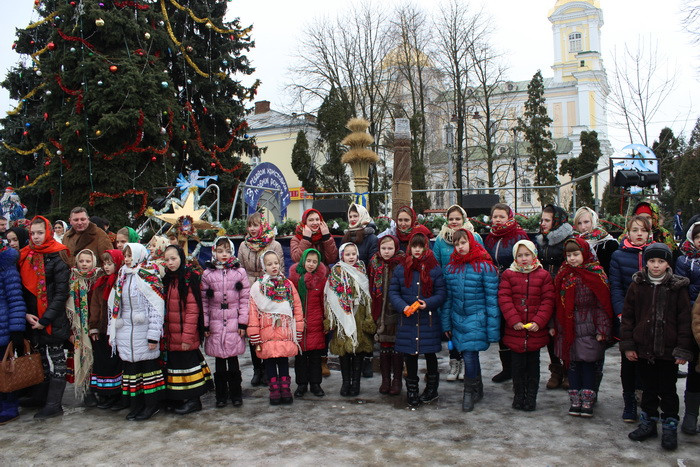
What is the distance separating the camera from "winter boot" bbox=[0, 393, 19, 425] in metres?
5.26

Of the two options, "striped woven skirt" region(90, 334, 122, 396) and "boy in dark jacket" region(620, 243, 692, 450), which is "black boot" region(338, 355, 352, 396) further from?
"boy in dark jacket" region(620, 243, 692, 450)

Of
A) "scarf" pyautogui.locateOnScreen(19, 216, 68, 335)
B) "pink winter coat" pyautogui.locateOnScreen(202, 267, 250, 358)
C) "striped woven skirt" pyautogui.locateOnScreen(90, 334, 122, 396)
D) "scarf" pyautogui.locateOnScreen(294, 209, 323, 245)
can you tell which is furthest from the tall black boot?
"scarf" pyautogui.locateOnScreen(19, 216, 68, 335)

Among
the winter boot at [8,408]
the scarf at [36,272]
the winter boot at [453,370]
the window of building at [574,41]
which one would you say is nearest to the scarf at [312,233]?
the winter boot at [453,370]

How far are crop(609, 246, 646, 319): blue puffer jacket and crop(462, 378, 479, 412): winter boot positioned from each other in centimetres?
141

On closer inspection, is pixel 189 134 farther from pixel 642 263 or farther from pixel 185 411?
pixel 642 263

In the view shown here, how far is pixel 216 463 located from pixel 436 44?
28245 millimetres

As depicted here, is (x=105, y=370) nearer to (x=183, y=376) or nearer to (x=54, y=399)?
(x=54, y=399)

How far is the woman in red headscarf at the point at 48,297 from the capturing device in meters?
5.41

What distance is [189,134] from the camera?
16.5 m

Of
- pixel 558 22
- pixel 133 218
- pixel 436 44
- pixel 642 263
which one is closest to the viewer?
pixel 642 263

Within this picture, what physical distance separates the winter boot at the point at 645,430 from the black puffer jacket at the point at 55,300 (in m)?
5.17

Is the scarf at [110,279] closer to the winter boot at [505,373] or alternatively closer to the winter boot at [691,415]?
the winter boot at [505,373]

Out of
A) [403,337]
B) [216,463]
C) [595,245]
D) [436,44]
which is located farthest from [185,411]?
[436,44]

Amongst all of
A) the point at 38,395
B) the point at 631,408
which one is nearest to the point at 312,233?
the point at 38,395
